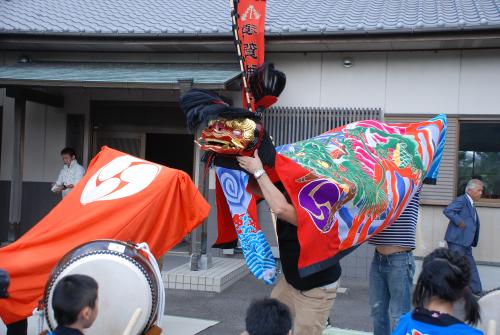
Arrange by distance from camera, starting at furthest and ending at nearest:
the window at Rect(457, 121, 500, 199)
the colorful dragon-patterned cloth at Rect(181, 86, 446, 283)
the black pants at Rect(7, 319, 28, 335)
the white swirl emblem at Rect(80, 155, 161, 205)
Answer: the window at Rect(457, 121, 500, 199), the white swirl emblem at Rect(80, 155, 161, 205), the black pants at Rect(7, 319, 28, 335), the colorful dragon-patterned cloth at Rect(181, 86, 446, 283)

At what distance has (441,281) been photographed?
2.60 meters

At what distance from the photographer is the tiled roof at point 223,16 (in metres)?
8.33

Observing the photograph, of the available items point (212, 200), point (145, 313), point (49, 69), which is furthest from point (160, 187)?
point (49, 69)

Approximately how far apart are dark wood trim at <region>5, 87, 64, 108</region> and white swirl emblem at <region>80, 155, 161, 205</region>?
4931mm

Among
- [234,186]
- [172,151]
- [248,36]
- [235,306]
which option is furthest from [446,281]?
[172,151]

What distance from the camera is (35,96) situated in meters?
9.31

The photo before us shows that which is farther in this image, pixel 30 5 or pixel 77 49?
pixel 30 5

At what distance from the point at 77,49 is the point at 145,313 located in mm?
7414

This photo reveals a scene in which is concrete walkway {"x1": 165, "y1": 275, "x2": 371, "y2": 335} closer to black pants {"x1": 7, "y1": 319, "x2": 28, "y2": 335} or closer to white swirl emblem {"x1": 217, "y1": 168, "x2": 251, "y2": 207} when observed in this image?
black pants {"x1": 7, "y1": 319, "x2": 28, "y2": 335}

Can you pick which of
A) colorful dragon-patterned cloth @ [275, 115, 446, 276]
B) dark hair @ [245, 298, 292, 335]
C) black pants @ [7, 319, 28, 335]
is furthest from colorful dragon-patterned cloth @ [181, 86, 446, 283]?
black pants @ [7, 319, 28, 335]

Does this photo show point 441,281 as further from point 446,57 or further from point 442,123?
point 446,57

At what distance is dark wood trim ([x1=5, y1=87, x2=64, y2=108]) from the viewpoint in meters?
8.88

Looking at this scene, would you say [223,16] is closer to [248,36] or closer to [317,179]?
[248,36]

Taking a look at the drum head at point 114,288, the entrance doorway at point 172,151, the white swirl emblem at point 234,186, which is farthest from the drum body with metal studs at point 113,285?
the entrance doorway at point 172,151
